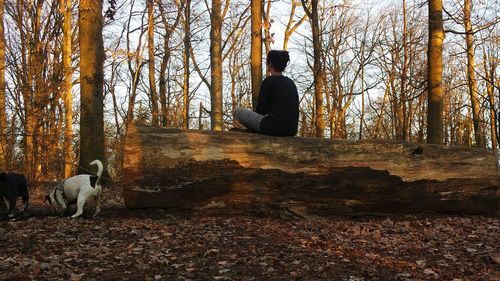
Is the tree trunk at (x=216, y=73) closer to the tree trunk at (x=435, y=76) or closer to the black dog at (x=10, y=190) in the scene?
the tree trunk at (x=435, y=76)

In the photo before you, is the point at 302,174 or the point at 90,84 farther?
the point at 90,84

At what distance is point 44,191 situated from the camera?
1165 cm

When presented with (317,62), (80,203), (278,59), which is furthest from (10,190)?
(317,62)

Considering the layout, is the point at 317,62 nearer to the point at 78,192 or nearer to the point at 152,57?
the point at 152,57

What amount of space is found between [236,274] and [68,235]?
2673 millimetres

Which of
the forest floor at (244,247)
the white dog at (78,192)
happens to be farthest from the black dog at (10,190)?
the white dog at (78,192)

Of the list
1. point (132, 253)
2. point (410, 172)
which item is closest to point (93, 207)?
point (132, 253)

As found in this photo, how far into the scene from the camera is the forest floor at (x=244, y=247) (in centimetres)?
411

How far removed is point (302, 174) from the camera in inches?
266

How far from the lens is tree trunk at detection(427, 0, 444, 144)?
35.9 ft

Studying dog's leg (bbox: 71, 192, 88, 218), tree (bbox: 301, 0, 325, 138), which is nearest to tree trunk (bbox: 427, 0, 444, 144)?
tree (bbox: 301, 0, 325, 138)

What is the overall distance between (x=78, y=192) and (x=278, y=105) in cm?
343

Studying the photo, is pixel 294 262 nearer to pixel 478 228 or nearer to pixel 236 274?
pixel 236 274

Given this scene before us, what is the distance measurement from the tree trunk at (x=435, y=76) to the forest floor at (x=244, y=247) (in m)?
4.20
